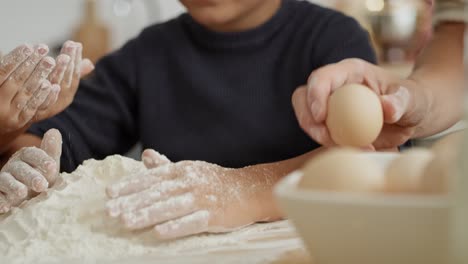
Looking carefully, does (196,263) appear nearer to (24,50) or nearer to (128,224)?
(128,224)

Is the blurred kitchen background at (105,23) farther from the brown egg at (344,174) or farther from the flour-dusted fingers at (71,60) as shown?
the brown egg at (344,174)

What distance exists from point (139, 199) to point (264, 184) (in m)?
0.19

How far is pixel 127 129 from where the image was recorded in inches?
50.4

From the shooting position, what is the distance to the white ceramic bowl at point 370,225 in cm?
39

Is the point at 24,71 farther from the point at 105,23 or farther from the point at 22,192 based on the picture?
the point at 105,23

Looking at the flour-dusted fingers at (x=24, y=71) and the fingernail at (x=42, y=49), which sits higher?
the fingernail at (x=42, y=49)

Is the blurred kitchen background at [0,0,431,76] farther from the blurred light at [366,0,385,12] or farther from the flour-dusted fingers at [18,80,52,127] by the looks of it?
the flour-dusted fingers at [18,80,52,127]

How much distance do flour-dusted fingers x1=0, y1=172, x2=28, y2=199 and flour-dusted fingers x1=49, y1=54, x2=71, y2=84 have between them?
0.50ft

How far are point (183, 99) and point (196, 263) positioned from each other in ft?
2.08

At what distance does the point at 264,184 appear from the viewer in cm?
85

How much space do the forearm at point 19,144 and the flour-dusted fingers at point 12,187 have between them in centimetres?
21

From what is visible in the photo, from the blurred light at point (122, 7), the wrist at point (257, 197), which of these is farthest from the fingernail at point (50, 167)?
the blurred light at point (122, 7)

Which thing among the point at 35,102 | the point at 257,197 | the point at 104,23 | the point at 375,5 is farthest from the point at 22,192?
the point at 375,5

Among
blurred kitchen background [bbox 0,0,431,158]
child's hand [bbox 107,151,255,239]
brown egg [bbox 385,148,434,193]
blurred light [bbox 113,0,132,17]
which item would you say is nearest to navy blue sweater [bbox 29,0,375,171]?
child's hand [bbox 107,151,255,239]
